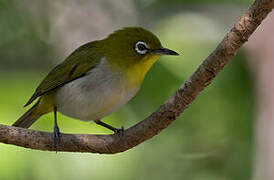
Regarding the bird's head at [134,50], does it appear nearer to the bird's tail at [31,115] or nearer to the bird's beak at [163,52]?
the bird's beak at [163,52]

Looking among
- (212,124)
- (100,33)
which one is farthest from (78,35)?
(212,124)

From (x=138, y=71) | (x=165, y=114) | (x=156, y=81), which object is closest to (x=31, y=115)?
(x=138, y=71)

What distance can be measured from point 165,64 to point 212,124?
148 centimetres

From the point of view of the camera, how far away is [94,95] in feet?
16.2

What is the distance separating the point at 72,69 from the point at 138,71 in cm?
74

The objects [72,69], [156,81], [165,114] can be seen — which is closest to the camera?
[165,114]

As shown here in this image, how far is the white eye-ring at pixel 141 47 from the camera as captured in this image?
509cm

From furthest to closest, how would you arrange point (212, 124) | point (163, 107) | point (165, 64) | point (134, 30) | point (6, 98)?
point (212, 124) < point (165, 64) < point (6, 98) < point (134, 30) < point (163, 107)

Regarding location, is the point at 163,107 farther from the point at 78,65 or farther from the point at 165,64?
the point at 165,64

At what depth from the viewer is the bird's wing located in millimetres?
5219

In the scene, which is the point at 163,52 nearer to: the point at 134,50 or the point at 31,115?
the point at 134,50

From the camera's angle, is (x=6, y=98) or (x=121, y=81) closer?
(x=121, y=81)

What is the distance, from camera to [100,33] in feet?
26.1

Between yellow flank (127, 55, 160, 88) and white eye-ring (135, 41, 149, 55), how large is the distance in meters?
0.07
